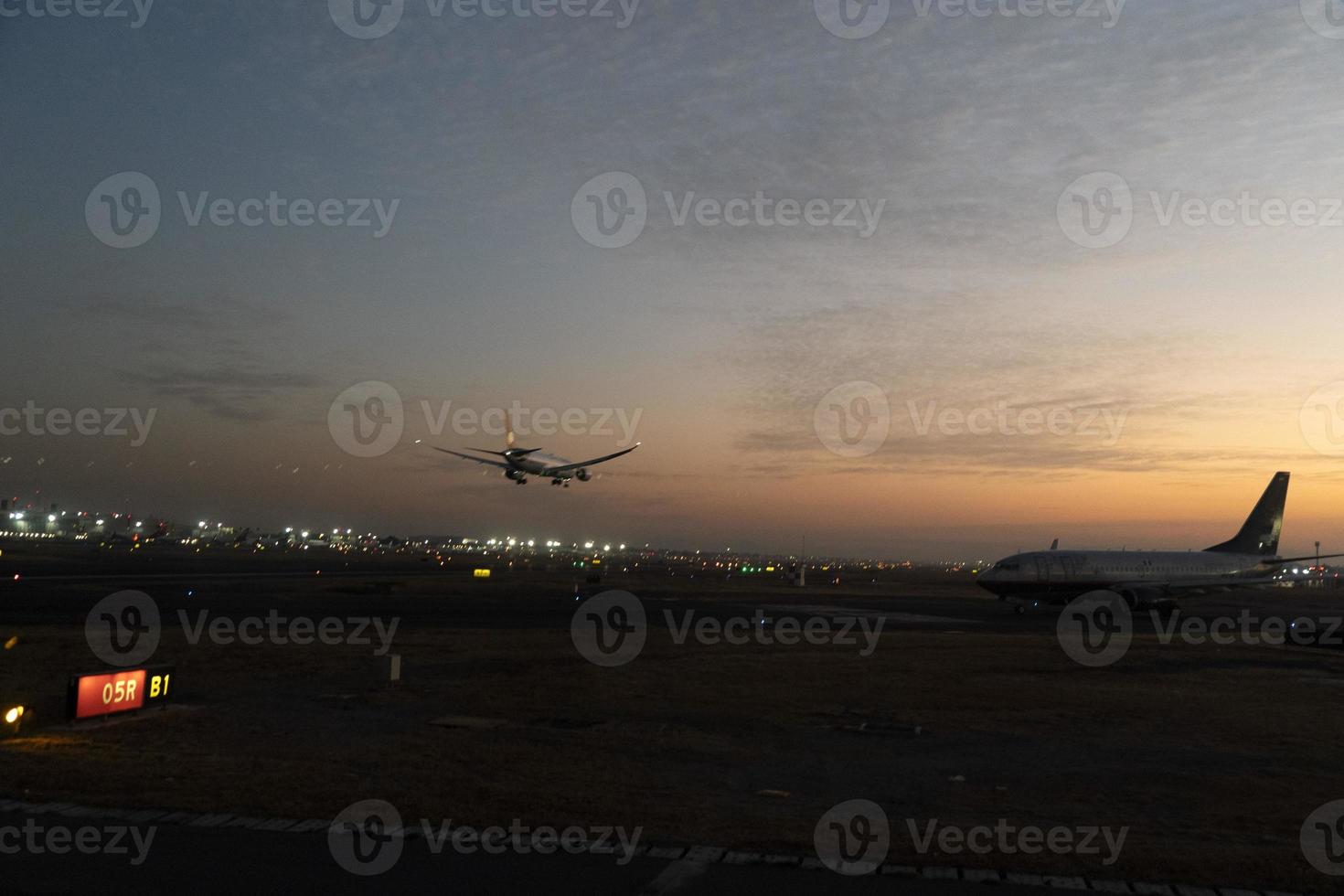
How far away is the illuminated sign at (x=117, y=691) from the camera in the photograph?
18000mm

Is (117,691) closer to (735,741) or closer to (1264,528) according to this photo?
(735,741)

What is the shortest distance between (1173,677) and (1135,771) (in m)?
15.3

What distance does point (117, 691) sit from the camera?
62.4ft

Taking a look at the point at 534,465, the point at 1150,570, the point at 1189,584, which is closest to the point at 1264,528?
the point at 1189,584

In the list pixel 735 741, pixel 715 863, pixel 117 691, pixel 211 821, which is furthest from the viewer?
pixel 117 691

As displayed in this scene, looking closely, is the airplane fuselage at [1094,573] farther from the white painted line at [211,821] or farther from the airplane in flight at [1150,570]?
the white painted line at [211,821]

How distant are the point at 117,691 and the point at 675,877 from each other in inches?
557

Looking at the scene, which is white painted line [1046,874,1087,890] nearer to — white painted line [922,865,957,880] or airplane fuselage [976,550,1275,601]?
white painted line [922,865,957,880]

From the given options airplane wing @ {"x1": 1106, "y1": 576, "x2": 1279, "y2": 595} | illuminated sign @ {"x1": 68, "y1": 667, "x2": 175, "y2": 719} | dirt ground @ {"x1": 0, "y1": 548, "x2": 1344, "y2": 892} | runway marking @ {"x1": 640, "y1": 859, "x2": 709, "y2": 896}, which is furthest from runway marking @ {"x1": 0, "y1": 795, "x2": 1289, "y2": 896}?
airplane wing @ {"x1": 1106, "y1": 576, "x2": 1279, "y2": 595}

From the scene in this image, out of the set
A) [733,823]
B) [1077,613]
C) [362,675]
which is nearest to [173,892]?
[733,823]

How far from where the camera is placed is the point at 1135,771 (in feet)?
55.0

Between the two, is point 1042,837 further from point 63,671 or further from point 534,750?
point 63,671

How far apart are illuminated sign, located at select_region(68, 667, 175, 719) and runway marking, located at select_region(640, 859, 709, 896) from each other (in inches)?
524

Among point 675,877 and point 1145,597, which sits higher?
point 1145,597
